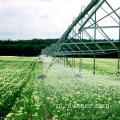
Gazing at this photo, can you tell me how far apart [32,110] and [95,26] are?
20.5 ft

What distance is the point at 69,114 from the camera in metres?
7.98

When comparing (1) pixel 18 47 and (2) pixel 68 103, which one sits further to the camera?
(1) pixel 18 47

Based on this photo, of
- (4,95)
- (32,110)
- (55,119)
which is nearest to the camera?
(55,119)

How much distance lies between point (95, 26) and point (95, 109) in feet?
21.0

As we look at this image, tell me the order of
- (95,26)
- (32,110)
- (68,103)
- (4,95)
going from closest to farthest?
1. (32,110)
2. (68,103)
3. (4,95)
4. (95,26)

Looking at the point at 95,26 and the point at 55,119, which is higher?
the point at 95,26

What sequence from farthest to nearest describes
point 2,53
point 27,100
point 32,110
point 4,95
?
Answer: point 2,53, point 4,95, point 27,100, point 32,110

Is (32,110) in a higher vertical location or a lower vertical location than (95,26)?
lower

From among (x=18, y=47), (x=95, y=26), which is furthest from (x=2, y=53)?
(x=95, y=26)

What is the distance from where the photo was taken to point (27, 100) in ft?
36.6

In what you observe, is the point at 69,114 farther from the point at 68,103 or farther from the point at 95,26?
the point at 95,26

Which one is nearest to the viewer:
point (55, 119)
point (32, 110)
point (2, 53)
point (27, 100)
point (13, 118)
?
point (55, 119)

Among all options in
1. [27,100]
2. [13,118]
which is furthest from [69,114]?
[27,100]

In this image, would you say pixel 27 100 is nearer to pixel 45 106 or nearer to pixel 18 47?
pixel 45 106
